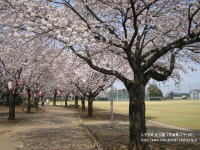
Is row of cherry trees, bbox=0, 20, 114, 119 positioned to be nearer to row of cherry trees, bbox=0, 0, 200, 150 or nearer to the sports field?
row of cherry trees, bbox=0, 0, 200, 150

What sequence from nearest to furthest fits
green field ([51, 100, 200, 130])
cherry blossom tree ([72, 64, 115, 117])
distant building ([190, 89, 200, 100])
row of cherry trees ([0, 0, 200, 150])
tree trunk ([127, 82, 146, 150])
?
row of cherry trees ([0, 0, 200, 150])
tree trunk ([127, 82, 146, 150])
green field ([51, 100, 200, 130])
cherry blossom tree ([72, 64, 115, 117])
distant building ([190, 89, 200, 100])

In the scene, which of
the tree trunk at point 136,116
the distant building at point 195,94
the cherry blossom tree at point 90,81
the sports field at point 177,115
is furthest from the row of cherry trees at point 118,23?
the distant building at point 195,94

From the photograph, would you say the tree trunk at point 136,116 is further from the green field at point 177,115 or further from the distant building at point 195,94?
the distant building at point 195,94

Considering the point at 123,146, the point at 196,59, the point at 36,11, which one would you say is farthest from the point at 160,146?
the point at 36,11

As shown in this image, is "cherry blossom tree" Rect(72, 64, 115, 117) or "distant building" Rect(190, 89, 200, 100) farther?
"distant building" Rect(190, 89, 200, 100)

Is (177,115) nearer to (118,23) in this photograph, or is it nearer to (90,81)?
(90,81)

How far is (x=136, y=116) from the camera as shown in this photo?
37.9 ft

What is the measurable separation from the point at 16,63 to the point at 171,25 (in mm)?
15345

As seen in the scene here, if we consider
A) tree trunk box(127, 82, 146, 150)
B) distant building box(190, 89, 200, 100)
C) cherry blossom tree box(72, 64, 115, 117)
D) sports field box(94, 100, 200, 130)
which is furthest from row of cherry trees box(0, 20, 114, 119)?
distant building box(190, 89, 200, 100)

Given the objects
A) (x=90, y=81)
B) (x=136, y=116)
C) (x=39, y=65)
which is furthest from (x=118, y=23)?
(x=90, y=81)

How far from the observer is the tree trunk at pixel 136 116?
1143cm

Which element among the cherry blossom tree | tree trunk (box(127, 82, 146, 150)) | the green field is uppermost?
the cherry blossom tree

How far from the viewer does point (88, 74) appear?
1346 inches

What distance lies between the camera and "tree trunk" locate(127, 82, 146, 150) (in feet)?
37.5
